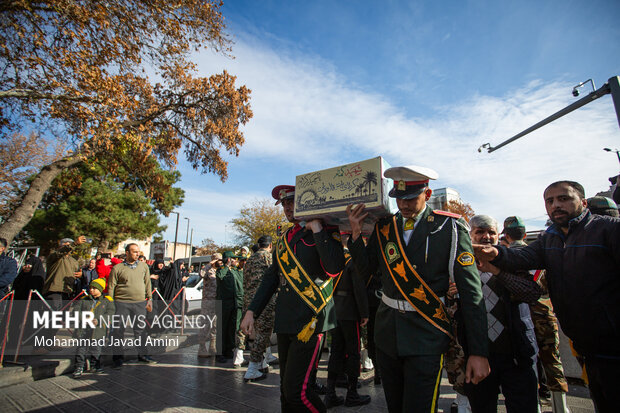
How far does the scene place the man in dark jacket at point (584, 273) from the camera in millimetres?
2166

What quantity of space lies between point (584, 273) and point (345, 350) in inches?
127

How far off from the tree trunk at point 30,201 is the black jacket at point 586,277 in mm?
11004

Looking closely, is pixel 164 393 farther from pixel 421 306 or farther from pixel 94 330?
pixel 421 306

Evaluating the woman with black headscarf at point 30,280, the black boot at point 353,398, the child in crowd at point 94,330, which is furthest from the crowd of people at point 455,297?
the woman with black headscarf at point 30,280

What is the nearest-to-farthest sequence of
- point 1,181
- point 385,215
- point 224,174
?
point 385,215 → point 224,174 → point 1,181

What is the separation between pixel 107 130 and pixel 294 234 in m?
7.85

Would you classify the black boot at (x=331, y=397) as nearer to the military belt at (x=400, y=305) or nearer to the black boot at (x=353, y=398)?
the black boot at (x=353, y=398)

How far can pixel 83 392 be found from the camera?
15.7 ft

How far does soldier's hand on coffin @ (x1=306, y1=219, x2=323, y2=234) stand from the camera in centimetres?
296

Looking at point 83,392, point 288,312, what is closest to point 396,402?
point 288,312

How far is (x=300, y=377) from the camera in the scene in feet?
8.85

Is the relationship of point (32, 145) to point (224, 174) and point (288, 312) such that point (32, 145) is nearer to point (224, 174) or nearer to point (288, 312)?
point (224, 174)

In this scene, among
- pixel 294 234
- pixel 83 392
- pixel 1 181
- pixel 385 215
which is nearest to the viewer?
pixel 385 215

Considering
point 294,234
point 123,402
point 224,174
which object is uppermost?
point 224,174
